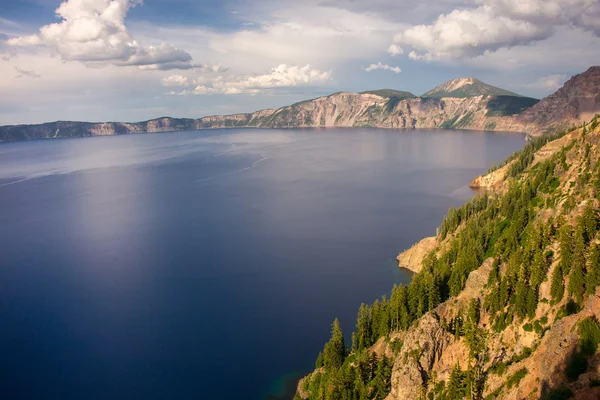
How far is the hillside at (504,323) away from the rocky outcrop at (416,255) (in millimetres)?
23482

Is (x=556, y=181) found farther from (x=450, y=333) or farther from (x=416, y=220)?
(x=416, y=220)

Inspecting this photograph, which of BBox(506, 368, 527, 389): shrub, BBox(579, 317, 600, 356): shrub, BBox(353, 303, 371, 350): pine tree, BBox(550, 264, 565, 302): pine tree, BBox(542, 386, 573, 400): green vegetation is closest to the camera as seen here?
BBox(542, 386, 573, 400): green vegetation

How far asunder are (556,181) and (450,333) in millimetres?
50518

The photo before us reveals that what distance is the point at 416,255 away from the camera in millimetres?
120000

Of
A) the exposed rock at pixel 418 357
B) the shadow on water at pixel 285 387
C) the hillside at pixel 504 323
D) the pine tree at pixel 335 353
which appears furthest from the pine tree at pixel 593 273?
the shadow on water at pixel 285 387

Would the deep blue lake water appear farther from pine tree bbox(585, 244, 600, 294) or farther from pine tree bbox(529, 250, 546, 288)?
pine tree bbox(585, 244, 600, 294)

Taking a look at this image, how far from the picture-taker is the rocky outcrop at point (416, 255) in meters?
117

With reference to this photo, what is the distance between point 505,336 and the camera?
6038 centimetres

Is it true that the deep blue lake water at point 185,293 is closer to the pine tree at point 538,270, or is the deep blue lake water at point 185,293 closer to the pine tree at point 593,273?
the pine tree at point 538,270

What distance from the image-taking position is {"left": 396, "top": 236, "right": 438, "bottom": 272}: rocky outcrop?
4624 inches

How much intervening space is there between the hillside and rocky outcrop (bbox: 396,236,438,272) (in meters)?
23.5

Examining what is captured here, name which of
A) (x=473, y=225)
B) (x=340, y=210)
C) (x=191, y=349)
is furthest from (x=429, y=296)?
(x=340, y=210)

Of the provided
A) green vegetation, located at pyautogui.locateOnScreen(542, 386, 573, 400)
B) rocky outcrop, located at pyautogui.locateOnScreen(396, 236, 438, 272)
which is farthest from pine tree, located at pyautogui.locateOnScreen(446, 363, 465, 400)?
rocky outcrop, located at pyautogui.locateOnScreen(396, 236, 438, 272)

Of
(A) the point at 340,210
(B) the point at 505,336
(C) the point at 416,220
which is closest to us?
(B) the point at 505,336
